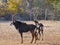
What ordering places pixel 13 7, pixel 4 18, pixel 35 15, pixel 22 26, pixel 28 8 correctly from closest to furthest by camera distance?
pixel 22 26 → pixel 13 7 → pixel 4 18 → pixel 35 15 → pixel 28 8

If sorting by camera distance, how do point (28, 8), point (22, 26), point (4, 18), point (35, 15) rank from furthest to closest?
1. point (28, 8)
2. point (35, 15)
3. point (4, 18)
4. point (22, 26)

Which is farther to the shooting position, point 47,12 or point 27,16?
point 47,12

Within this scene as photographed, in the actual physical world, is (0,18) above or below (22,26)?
below

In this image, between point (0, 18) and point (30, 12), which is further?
point (30, 12)

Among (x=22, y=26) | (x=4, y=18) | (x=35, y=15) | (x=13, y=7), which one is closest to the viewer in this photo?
(x=22, y=26)

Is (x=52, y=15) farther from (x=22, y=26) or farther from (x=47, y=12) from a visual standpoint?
(x=22, y=26)

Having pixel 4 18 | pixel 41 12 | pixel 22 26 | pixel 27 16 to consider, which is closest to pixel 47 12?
pixel 41 12

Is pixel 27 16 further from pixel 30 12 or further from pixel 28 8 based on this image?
pixel 28 8

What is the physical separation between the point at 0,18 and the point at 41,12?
11.7 metres

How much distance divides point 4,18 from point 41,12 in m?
11.0

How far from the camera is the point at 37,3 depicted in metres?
72.1

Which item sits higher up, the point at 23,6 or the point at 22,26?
the point at 22,26

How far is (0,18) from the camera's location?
211 ft

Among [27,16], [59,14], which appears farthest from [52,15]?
[27,16]
